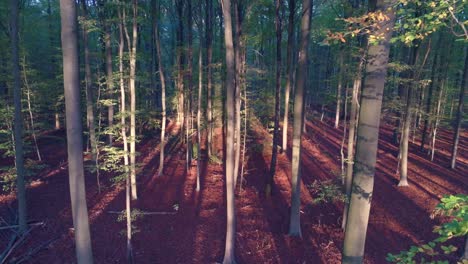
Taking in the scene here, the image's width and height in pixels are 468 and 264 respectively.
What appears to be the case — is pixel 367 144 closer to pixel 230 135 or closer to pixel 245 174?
pixel 230 135

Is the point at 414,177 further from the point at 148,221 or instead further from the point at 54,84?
the point at 54,84

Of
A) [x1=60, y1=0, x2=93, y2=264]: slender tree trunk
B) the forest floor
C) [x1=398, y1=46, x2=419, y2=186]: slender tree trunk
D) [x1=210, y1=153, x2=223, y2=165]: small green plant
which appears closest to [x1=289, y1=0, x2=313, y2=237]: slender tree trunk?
the forest floor

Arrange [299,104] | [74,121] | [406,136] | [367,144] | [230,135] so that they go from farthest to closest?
[406,136] → [299,104] → [230,135] → [74,121] → [367,144]

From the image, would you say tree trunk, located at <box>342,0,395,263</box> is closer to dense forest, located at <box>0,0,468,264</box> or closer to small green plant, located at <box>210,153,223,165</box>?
dense forest, located at <box>0,0,468,264</box>

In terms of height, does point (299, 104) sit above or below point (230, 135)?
above

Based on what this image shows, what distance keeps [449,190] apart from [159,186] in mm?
16906

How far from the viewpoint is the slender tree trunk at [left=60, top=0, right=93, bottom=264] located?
6.09 metres

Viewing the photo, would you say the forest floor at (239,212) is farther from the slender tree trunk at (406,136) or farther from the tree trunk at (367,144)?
the tree trunk at (367,144)

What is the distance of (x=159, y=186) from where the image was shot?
1656 cm

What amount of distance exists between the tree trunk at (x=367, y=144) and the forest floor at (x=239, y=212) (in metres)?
5.58

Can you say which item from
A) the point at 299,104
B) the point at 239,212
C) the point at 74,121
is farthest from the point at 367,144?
the point at 239,212

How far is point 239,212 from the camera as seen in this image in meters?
13.8

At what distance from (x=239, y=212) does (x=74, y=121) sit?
9441 millimetres

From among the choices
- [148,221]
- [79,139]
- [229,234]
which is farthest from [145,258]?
[79,139]
